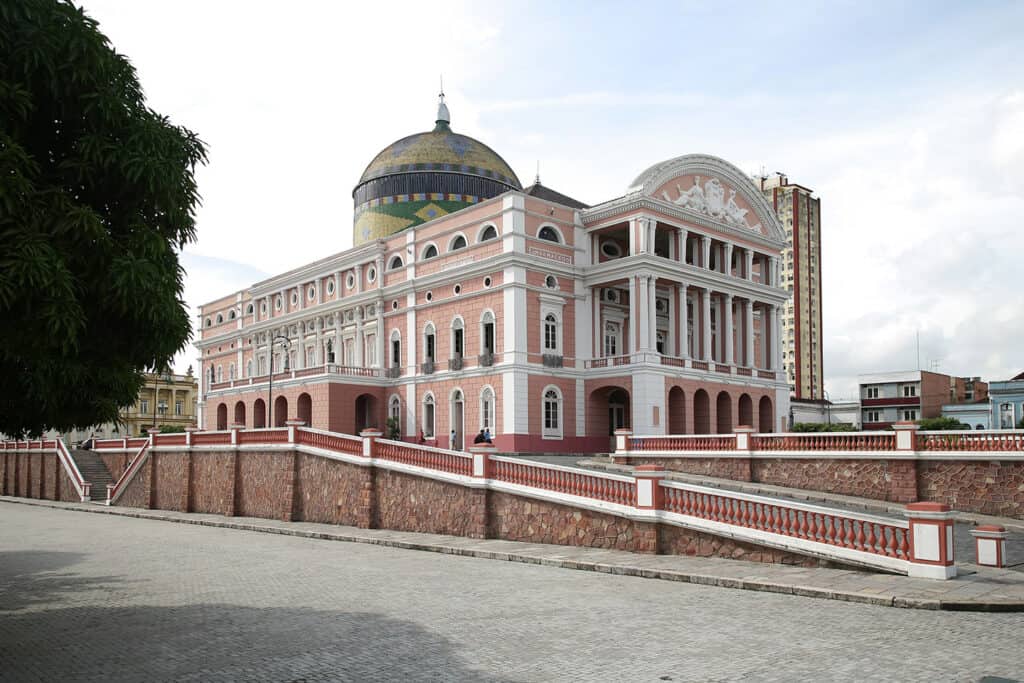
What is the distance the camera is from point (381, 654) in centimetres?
865

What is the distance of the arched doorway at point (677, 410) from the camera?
39344mm

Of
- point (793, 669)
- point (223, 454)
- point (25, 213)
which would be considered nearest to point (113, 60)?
point (25, 213)

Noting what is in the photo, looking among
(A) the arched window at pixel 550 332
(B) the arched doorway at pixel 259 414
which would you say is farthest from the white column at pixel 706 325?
(B) the arched doorway at pixel 259 414

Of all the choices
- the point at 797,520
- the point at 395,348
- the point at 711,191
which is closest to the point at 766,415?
the point at 711,191

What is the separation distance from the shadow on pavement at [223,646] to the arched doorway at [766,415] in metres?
Result: 36.6

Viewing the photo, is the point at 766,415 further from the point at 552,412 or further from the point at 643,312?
the point at 552,412

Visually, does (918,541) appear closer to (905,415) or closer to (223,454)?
(223,454)

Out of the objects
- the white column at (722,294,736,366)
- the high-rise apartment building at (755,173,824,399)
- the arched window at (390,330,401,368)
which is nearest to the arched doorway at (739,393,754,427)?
the white column at (722,294,736,366)

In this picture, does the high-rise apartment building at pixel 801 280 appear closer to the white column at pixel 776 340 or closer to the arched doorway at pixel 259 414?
the white column at pixel 776 340

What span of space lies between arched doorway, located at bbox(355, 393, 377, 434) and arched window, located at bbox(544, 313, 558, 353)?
10.8m

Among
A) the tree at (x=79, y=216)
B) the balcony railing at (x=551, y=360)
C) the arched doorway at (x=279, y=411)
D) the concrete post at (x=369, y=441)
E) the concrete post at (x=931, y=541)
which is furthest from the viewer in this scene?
the arched doorway at (x=279, y=411)

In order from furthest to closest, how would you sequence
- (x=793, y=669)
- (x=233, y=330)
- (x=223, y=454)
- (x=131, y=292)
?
(x=233, y=330)
(x=223, y=454)
(x=131, y=292)
(x=793, y=669)

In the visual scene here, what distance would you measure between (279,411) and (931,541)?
135ft

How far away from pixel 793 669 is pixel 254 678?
15.6 ft
